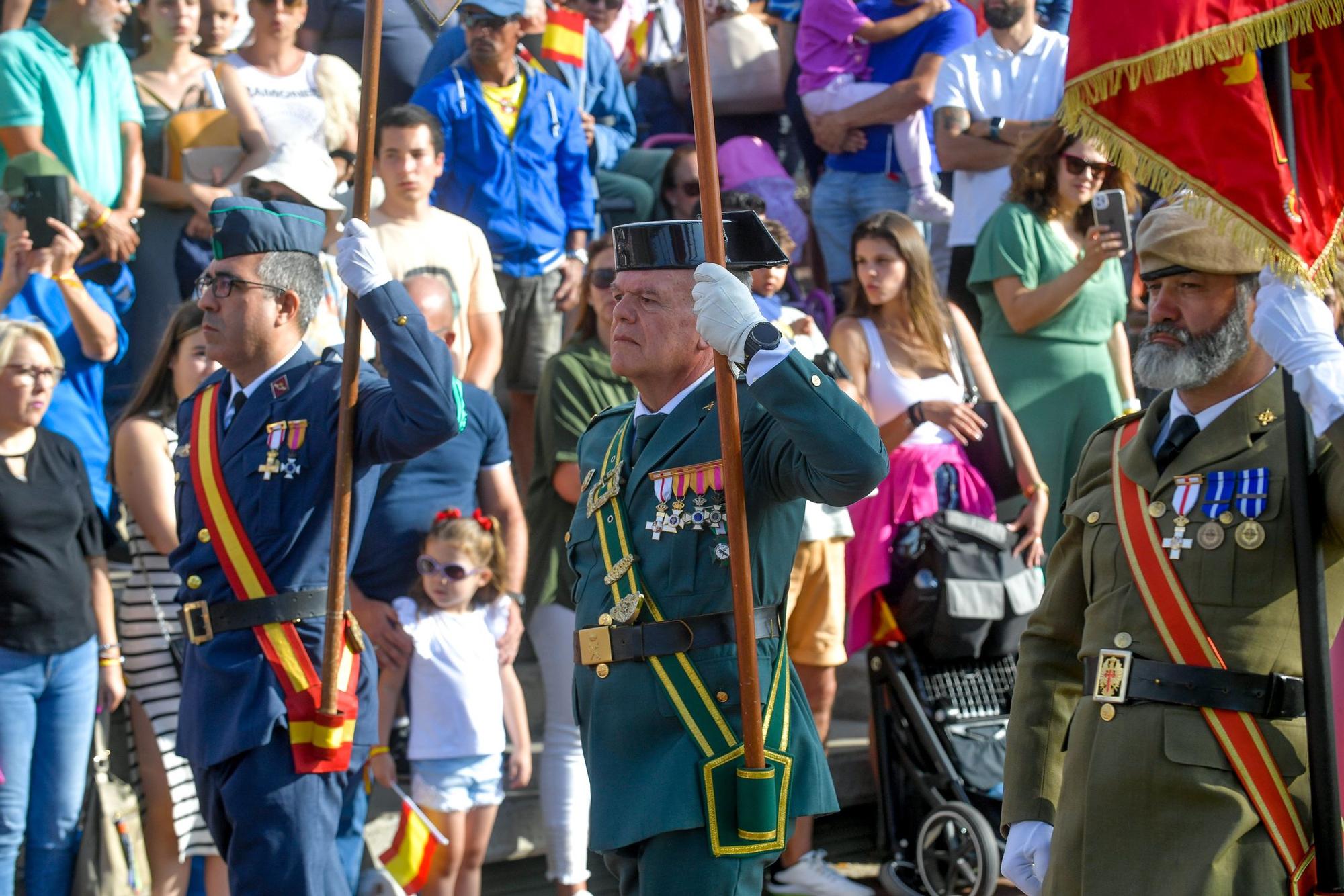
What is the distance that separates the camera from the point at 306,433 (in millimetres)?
4184

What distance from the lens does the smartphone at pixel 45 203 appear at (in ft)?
19.4

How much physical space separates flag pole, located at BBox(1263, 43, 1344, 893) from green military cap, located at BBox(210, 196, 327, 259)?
252cm

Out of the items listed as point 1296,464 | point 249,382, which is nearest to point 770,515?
point 1296,464

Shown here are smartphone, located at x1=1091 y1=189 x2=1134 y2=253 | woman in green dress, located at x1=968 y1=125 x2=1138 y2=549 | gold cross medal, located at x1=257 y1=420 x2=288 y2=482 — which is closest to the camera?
gold cross medal, located at x1=257 y1=420 x2=288 y2=482

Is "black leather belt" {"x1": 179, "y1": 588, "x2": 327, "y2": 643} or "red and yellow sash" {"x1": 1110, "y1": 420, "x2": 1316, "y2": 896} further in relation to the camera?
"black leather belt" {"x1": 179, "y1": 588, "x2": 327, "y2": 643}

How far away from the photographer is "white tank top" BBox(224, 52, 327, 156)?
273 inches

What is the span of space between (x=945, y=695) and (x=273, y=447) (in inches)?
113

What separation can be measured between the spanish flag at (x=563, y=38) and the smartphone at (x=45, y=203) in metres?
2.77

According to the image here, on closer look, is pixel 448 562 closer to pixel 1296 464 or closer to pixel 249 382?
pixel 249 382

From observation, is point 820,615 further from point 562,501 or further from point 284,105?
point 284,105

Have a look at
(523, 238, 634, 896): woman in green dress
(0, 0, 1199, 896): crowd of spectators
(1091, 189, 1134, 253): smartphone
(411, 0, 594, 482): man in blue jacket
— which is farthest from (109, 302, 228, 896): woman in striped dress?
(1091, 189, 1134, 253): smartphone

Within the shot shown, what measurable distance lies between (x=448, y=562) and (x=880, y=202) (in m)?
3.78

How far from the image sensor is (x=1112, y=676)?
3.40 m

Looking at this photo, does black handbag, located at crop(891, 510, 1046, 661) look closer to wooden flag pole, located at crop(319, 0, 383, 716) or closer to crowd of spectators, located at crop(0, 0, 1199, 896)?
crowd of spectators, located at crop(0, 0, 1199, 896)
